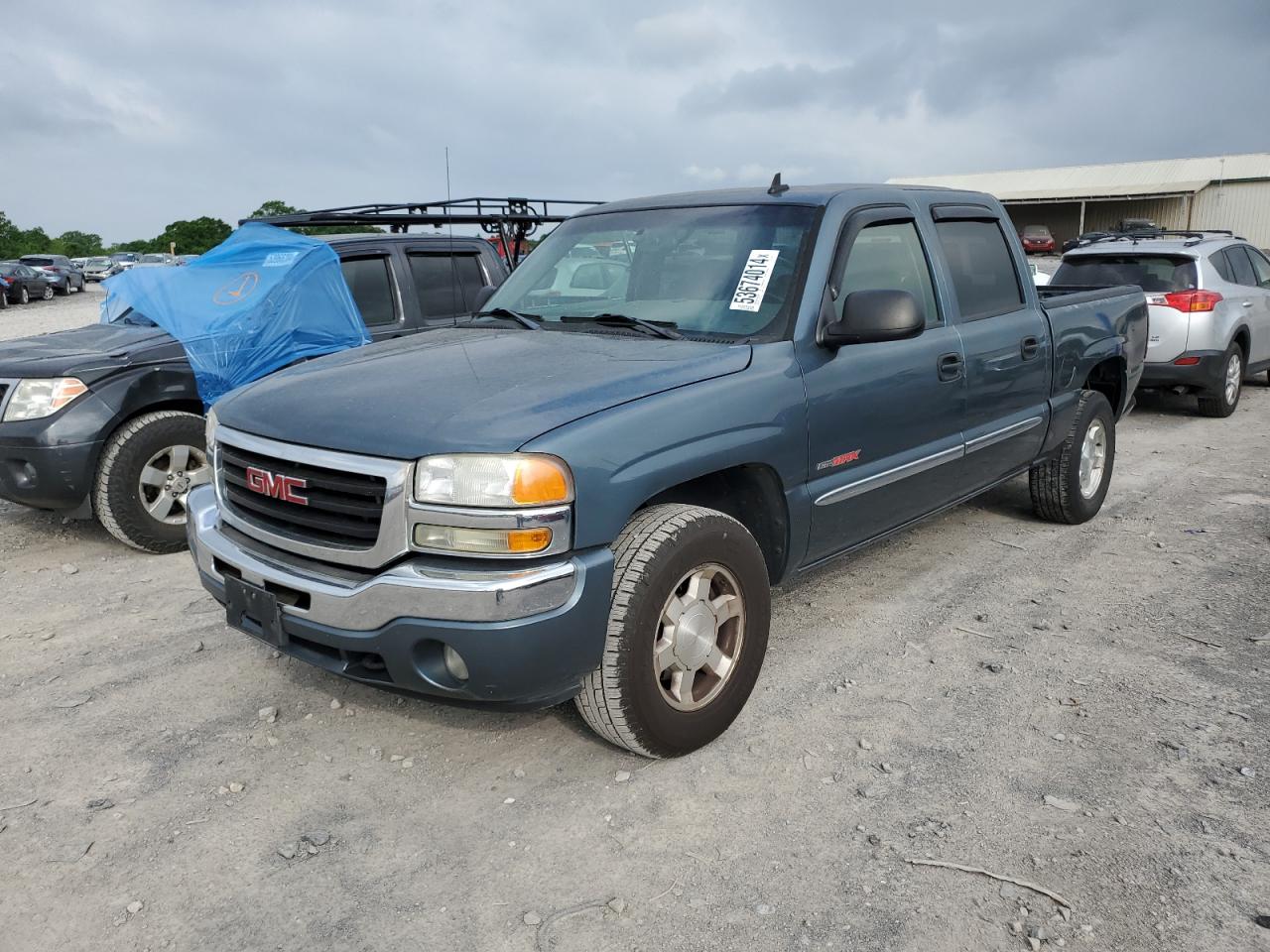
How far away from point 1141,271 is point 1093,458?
445cm

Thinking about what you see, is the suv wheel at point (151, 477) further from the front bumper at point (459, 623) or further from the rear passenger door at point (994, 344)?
the rear passenger door at point (994, 344)

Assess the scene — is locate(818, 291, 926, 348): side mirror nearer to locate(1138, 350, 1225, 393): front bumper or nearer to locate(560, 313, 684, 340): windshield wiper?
locate(560, 313, 684, 340): windshield wiper

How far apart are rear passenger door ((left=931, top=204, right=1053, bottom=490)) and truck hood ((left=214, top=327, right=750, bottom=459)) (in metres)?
1.56

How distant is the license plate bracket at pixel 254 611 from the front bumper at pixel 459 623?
0.10 ft

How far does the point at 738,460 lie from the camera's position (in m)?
3.18

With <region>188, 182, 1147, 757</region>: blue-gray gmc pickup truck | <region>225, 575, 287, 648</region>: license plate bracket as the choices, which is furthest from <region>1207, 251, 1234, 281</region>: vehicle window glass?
<region>225, 575, 287, 648</region>: license plate bracket

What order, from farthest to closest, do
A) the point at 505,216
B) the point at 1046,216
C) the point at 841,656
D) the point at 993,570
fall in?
the point at 1046,216
the point at 505,216
the point at 993,570
the point at 841,656

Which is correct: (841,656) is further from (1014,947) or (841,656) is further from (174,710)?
(174,710)

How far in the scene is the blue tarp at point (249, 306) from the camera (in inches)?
220

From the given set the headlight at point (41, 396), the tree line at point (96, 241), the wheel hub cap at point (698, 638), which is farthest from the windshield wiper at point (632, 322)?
the tree line at point (96, 241)

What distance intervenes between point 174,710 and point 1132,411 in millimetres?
9229

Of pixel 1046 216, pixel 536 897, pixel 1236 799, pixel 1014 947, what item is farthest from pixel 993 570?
pixel 1046 216

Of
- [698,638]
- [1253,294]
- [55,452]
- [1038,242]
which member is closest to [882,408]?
[698,638]

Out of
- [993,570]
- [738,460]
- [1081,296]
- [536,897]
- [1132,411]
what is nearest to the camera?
[536,897]
